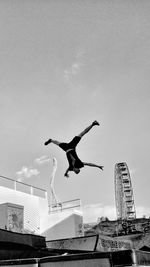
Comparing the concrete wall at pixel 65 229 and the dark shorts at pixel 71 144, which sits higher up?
the dark shorts at pixel 71 144

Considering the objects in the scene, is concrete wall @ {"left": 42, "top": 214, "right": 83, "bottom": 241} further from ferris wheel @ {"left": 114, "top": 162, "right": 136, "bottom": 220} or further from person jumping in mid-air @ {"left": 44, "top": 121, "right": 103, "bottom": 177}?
ferris wheel @ {"left": 114, "top": 162, "right": 136, "bottom": 220}

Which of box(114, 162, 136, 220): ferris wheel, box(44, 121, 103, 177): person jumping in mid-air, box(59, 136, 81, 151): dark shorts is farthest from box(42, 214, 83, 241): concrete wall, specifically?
box(114, 162, 136, 220): ferris wheel

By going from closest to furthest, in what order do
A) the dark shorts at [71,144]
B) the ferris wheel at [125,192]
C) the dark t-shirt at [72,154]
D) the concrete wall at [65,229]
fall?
1. the dark shorts at [71,144]
2. the dark t-shirt at [72,154]
3. the concrete wall at [65,229]
4. the ferris wheel at [125,192]

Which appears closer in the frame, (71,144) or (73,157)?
(71,144)

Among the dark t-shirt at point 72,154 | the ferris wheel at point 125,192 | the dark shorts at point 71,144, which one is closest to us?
the dark shorts at point 71,144

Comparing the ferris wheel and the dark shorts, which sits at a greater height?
the ferris wheel

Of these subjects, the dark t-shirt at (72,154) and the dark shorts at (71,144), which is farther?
the dark t-shirt at (72,154)

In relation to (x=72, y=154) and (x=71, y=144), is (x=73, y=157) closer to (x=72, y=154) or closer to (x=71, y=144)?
(x=72, y=154)

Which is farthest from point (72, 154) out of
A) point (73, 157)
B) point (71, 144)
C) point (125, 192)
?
point (125, 192)

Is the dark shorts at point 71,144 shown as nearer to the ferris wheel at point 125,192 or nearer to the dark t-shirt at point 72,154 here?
the dark t-shirt at point 72,154

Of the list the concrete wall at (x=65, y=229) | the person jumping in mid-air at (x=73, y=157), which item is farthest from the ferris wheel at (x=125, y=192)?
the person jumping in mid-air at (x=73, y=157)

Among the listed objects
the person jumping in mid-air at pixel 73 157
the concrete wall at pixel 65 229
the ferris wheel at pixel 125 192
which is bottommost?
the concrete wall at pixel 65 229

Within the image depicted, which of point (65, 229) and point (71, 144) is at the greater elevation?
point (71, 144)

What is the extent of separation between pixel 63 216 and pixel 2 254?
14.4m
